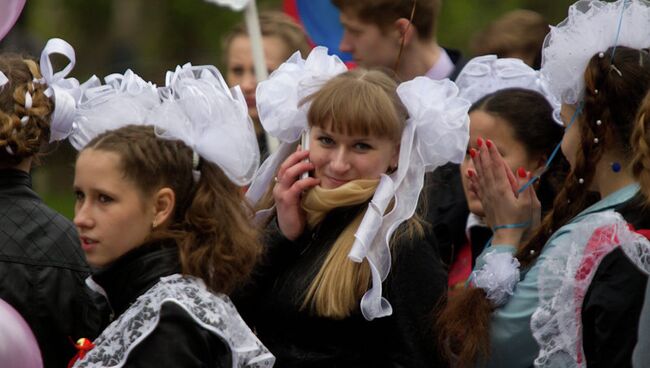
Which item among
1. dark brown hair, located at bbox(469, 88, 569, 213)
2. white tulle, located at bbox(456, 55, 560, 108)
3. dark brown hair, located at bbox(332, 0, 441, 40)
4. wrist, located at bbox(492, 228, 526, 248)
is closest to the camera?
wrist, located at bbox(492, 228, 526, 248)

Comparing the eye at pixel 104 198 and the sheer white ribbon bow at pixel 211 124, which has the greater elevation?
the sheer white ribbon bow at pixel 211 124

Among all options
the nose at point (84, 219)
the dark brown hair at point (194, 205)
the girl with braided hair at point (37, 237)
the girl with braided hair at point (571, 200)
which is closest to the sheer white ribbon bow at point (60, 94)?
the girl with braided hair at point (37, 237)

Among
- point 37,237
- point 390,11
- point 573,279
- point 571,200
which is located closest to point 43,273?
point 37,237

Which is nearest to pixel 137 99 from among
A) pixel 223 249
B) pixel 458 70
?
pixel 223 249

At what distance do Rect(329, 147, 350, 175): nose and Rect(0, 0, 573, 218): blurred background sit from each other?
41.6ft

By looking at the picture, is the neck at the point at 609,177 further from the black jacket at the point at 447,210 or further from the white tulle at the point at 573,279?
the black jacket at the point at 447,210

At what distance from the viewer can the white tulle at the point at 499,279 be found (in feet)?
14.2

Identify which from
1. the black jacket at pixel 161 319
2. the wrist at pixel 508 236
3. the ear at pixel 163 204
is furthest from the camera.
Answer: the wrist at pixel 508 236

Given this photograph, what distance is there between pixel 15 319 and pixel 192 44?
1668 centimetres

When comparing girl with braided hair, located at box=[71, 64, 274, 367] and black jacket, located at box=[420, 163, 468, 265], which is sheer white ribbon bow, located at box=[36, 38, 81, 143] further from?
black jacket, located at box=[420, 163, 468, 265]

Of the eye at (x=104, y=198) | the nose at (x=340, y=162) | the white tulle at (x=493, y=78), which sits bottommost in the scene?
the white tulle at (x=493, y=78)

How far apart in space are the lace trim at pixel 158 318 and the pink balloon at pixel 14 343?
0.21 meters

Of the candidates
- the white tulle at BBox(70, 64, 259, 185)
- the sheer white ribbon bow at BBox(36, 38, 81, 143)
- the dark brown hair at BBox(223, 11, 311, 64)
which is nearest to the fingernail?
the white tulle at BBox(70, 64, 259, 185)

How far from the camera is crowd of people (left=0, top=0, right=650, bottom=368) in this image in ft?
13.0
